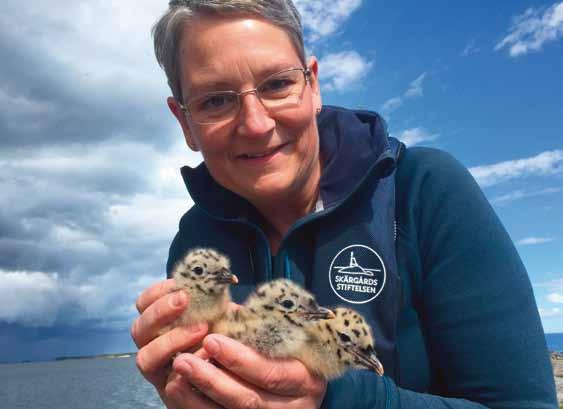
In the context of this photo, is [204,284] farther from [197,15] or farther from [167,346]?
[197,15]

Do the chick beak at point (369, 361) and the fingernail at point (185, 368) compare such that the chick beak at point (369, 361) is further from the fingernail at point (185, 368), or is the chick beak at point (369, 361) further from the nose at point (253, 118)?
the nose at point (253, 118)

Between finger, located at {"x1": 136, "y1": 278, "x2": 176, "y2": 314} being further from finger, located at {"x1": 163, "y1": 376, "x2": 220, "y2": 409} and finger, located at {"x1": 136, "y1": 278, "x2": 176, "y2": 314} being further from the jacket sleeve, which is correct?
the jacket sleeve

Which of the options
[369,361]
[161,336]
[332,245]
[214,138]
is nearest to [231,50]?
[214,138]

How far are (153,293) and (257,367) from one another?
953mm

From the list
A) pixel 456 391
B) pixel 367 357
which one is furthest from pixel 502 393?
pixel 367 357

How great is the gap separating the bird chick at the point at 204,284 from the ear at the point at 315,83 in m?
1.50

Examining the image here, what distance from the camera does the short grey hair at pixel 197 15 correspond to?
3328 millimetres

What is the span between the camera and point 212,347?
2.65 metres

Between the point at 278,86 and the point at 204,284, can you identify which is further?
the point at 278,86

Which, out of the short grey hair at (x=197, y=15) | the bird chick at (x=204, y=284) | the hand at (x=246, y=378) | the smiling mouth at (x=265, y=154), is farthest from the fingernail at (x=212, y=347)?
the short grey hair at (x=197, y=15)

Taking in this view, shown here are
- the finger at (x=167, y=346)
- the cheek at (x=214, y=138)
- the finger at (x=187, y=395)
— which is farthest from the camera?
the cheek at (x=214, y=138)

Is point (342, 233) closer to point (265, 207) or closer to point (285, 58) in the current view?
point (265, 207)

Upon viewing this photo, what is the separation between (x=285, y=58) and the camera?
3447 millimetres

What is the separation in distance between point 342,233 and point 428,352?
0.98m
